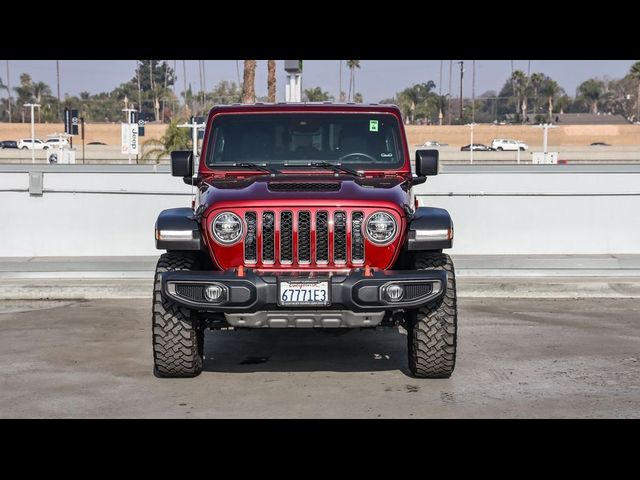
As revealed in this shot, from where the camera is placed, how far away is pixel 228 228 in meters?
7.71

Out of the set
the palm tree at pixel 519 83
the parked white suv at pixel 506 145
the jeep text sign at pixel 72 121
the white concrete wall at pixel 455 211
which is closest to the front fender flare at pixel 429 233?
the white concrete wall at pixel 455 211

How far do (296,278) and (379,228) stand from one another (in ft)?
2.39

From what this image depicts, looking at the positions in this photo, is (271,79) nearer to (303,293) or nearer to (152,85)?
(303,293)

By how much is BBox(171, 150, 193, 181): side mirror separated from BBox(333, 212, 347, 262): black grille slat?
1.77m

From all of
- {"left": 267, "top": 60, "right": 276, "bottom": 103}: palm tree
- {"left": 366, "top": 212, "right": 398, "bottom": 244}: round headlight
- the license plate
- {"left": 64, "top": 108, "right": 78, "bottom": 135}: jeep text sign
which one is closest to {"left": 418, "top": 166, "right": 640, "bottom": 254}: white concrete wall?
{"left": 366, "top": 212, "right": 398, "bottom": 244}: round headlight

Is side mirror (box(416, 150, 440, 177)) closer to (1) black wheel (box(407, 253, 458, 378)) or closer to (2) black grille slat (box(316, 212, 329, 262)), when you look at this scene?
(1) black wheel (box(407, 253, 458, 378))

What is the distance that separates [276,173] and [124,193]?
21.9 ft

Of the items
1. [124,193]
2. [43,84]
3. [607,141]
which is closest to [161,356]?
[124,193]

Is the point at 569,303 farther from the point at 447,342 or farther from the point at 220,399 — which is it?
the point at 220,399

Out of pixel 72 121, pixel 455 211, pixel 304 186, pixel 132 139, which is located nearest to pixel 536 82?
pixel 72 121

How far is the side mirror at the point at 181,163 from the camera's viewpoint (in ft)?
29.1

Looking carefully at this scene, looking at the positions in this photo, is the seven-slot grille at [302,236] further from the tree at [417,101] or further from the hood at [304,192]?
the tree at [417,101]
